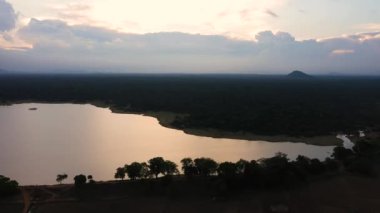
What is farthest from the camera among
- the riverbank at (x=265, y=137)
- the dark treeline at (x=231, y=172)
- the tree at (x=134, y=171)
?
the riverbank at (x=265, y=137)

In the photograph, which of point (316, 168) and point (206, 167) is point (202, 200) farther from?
point (316, 168)

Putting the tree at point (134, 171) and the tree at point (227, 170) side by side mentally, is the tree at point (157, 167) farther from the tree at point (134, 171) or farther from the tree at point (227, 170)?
the tree at point (227, 170)

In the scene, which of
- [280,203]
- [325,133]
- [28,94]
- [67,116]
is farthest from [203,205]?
[28,94]

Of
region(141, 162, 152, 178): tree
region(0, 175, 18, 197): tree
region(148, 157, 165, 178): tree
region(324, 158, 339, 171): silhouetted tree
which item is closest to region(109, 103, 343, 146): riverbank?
region(324, 158, 339, 171): silhouetted tree

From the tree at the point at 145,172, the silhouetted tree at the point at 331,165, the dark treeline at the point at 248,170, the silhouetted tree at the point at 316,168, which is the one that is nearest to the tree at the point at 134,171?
the dark treeline at the point at 248,170

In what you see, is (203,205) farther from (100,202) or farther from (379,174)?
(379,174)

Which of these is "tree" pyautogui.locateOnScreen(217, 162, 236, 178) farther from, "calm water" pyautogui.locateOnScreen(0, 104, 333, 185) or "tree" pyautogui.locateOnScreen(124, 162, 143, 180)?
"calm water" pyautogui.locateOnScreen(0, 104, 333, 185)
